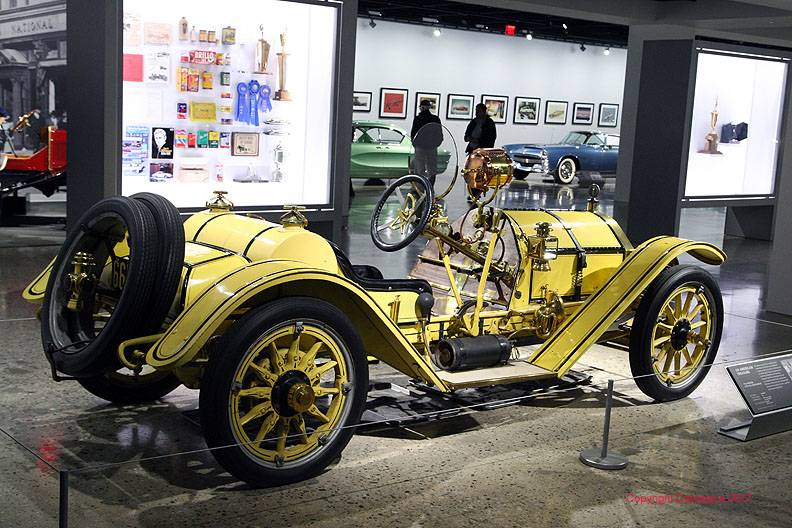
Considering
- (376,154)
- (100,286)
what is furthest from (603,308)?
(376,154)

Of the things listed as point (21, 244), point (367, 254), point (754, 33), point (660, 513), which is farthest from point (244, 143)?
point (754, 33)

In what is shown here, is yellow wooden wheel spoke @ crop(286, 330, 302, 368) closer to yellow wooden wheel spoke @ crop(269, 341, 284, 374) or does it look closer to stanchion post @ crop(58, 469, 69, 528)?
yellow wooden wheel spoke @ crop(269, 341, 284, 374)

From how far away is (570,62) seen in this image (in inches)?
1020

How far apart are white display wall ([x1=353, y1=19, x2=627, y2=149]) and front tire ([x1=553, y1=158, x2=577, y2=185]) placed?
10.8ft

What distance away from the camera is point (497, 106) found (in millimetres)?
24594

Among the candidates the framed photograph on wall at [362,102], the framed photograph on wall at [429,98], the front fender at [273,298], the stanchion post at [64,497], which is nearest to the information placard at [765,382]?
the front fender at [273,298]

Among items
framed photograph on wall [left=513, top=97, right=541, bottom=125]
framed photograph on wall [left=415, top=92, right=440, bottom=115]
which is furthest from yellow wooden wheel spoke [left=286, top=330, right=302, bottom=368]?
framed photograph on wall [left=513, top=97, right=541, bottom=125]

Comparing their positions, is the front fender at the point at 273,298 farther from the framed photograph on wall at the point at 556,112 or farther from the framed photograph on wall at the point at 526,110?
the framed photograph on wall at the point at 556,112

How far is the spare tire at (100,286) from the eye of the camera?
397cm

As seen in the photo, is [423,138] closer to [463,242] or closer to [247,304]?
[463,242]

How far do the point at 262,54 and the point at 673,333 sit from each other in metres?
4.53

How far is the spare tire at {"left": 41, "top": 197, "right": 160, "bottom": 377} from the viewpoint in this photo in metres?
3.97

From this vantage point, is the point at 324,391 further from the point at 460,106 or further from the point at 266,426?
the point at 460,106

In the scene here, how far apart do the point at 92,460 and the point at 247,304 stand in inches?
38.3
